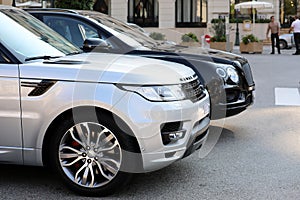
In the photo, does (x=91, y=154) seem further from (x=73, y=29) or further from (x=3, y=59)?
(x=73, y=29)

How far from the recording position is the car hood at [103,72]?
4.48 metres

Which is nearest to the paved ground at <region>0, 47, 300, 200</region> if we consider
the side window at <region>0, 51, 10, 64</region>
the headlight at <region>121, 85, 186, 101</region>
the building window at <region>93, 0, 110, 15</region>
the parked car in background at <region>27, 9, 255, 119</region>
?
the parked car in background at <region>27, 9, 255, 119</region>

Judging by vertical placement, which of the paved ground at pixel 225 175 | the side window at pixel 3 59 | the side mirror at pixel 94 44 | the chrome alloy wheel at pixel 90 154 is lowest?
the paved ground at pixel 225 175

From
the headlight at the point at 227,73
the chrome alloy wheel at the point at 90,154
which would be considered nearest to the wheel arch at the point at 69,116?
the chrome alloy wheel at the point at 90,154

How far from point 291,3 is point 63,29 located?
30.6m

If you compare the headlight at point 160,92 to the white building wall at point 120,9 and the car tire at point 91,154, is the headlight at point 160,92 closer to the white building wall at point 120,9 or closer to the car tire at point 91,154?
the car tire at point 91,154

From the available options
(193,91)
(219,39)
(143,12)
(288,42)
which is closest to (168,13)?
(143,12)

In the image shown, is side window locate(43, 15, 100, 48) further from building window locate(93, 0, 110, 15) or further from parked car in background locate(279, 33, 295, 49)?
building window locate(93, 0, 110, 15)

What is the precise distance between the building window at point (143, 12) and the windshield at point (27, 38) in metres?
31.2

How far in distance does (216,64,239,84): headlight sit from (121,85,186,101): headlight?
2413mm

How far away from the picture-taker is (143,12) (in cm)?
3719

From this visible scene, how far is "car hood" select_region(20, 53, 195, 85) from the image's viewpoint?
448 centimetres

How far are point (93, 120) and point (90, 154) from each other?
0.33 m


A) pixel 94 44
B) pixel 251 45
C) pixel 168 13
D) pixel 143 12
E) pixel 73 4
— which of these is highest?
pixel 143 12
